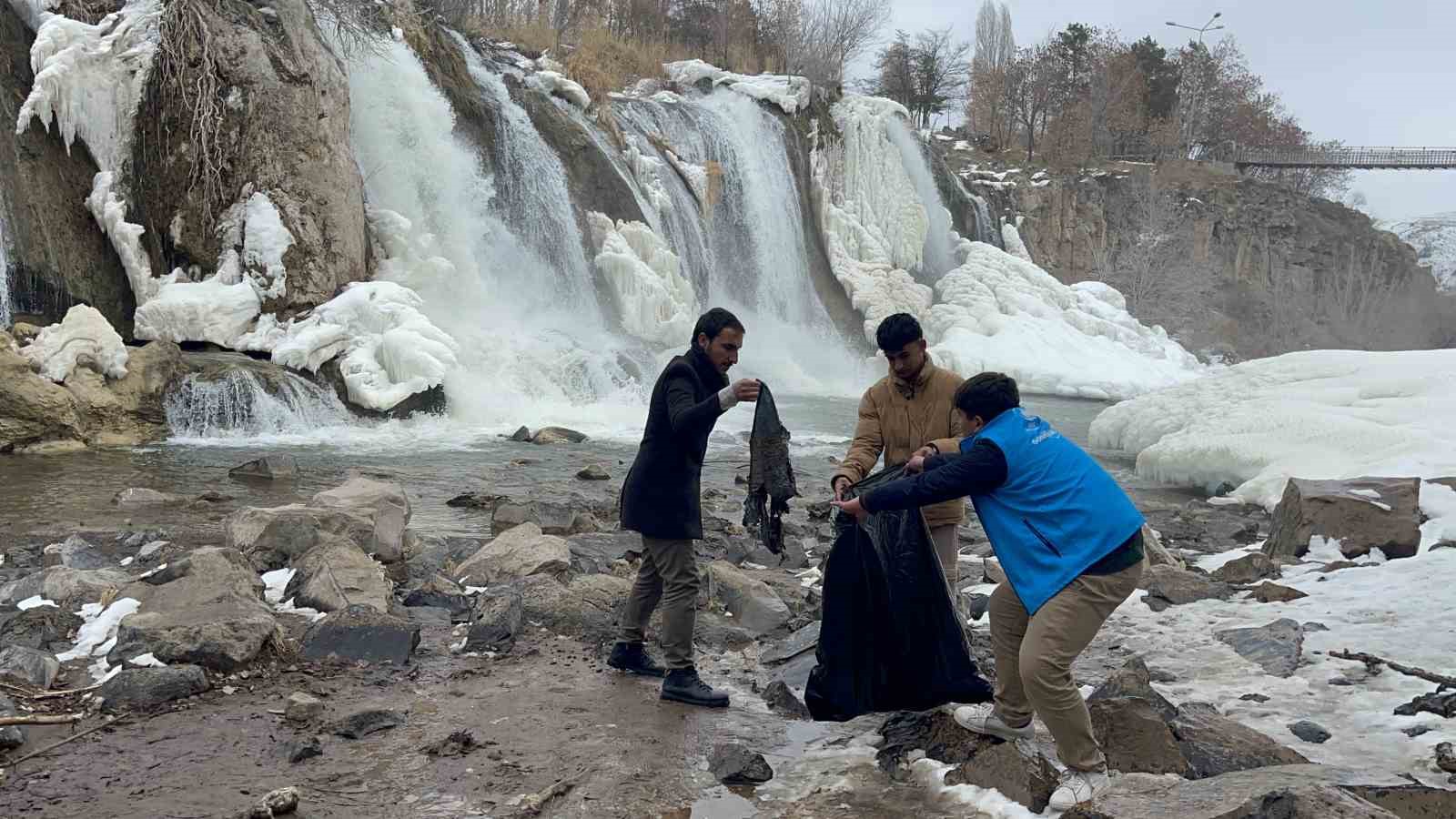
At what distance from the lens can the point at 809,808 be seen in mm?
3357

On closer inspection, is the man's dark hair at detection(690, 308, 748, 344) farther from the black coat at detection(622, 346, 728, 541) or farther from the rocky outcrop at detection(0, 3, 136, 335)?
the rocky outcrop at detection(0, 3, 136, 335)

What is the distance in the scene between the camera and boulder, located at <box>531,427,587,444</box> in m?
12.9

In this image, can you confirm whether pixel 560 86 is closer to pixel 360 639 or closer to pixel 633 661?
pixel 360 639

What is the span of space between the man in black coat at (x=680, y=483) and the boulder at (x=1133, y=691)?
137cm

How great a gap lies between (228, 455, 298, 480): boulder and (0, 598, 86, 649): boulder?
4986mm

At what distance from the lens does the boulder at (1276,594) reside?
5473 mm

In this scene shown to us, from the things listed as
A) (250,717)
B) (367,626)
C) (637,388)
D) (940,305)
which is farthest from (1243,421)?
(940,305)

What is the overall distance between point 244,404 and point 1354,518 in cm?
1064

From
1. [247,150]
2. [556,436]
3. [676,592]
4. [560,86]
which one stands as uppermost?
[560,86]

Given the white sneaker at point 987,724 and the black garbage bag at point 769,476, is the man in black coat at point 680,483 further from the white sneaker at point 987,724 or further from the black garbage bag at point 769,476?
the white sneaker at point 987,724

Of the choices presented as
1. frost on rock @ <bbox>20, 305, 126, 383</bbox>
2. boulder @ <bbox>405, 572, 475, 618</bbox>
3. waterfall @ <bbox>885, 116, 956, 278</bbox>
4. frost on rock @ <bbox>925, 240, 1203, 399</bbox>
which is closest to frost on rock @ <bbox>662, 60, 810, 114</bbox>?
waterfall @ <bbox>885, 116, 956, 278</bbox>

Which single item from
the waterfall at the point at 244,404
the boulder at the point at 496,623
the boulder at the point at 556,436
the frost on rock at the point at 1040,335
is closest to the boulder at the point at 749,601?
the boulder at the point at 496,623

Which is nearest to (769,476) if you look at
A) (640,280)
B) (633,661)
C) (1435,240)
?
(633,661)

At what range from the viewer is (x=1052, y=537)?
317 cm
